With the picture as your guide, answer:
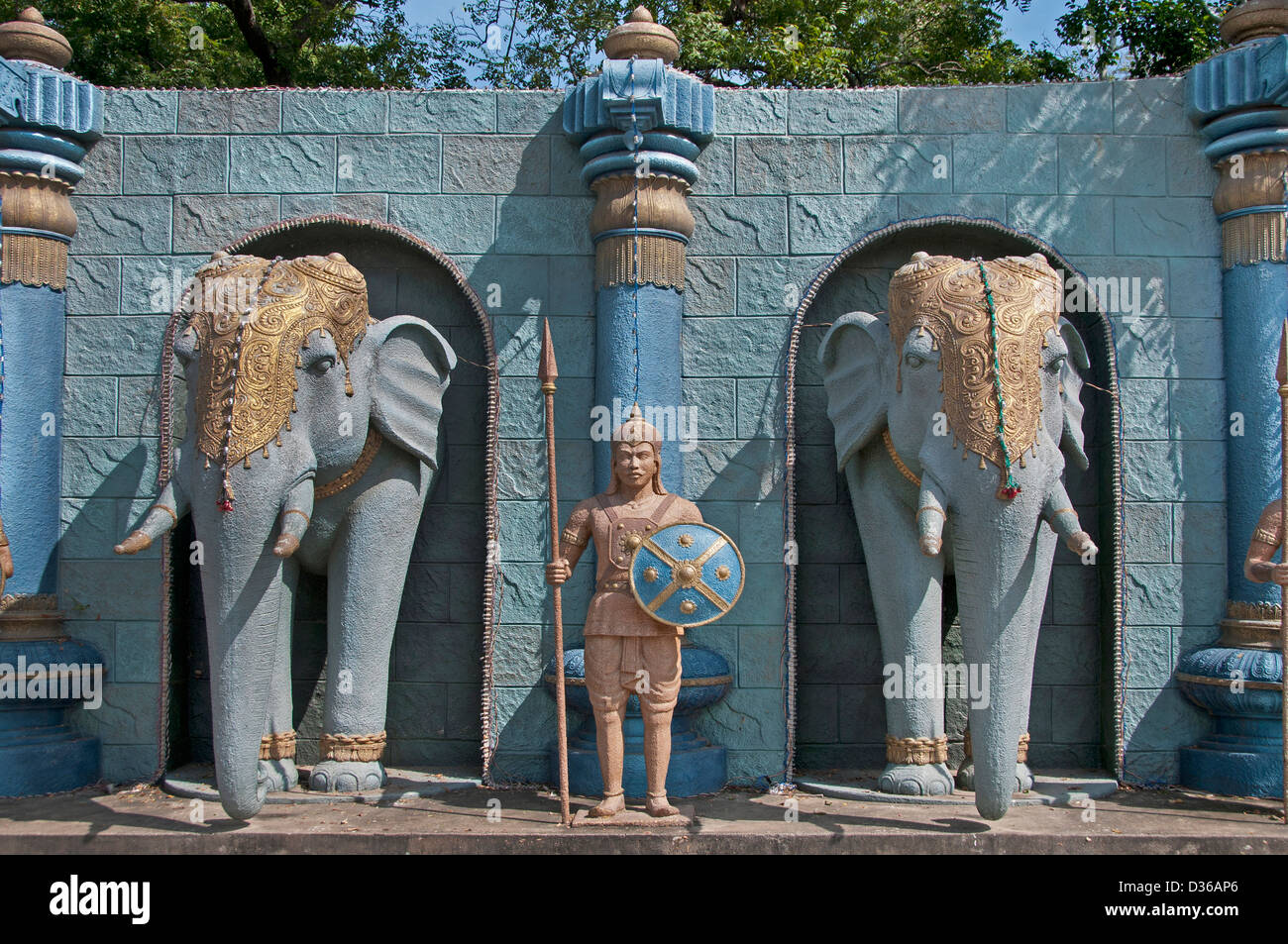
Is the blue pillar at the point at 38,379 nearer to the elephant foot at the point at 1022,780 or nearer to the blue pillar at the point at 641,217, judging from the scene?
the blue pillar at the point at 641,217

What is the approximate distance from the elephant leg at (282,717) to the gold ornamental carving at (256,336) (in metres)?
1.12

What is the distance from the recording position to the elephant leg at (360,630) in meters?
7.22

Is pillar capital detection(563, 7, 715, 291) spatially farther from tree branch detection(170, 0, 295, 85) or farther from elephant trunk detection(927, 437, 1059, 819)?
tree branch detection(170, 0, 295, 85)

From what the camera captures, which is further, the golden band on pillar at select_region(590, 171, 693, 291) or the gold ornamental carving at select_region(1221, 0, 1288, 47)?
the gold ornamental carving at select_region(1221, 0, 1288, 47)

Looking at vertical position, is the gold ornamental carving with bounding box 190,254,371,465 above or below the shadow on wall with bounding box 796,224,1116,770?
above

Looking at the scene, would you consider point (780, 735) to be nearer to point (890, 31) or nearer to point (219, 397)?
point (219, 397)

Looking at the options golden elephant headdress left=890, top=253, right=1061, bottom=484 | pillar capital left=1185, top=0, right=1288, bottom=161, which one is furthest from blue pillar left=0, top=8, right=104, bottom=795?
pillar capital left=1185, top=0, right=1288, bottom=161

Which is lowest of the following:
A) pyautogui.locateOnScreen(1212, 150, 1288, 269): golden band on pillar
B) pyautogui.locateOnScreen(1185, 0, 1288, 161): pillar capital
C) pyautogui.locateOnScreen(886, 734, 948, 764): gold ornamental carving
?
pyautogui.locateOnScreen(886, 734, 948, 764): gold ornamental carving

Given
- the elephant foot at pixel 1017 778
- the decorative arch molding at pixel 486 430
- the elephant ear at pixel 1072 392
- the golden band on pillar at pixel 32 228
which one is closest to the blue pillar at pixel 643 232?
the decorative arch molding at pixel 486 430

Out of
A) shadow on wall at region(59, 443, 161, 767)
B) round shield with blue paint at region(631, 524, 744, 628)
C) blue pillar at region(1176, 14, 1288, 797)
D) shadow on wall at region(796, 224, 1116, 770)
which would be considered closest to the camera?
round shield with blue paint at region(631, 524, 744, 628)

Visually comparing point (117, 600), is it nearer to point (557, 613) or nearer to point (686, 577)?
point (557, 613)

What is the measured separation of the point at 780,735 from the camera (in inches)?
297

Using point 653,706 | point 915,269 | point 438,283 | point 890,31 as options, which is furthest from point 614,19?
point 653,706

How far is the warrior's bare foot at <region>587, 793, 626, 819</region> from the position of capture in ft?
20.9
